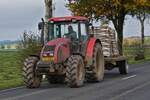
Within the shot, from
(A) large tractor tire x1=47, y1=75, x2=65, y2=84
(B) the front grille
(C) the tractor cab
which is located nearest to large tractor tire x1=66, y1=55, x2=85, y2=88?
(B) the front grille

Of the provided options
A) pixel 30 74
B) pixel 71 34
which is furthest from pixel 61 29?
pixel 30 74

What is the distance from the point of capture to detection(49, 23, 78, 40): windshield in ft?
72.6

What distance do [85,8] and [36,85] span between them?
2621cm

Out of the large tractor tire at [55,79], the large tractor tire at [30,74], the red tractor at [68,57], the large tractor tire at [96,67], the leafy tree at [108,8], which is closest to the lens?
the red tractor at [68,57]

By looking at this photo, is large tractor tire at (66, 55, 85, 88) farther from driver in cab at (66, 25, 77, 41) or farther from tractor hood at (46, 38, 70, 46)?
driver in cab at (66, 25, 77, 41)

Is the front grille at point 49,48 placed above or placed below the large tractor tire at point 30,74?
above

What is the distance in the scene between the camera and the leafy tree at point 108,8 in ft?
149

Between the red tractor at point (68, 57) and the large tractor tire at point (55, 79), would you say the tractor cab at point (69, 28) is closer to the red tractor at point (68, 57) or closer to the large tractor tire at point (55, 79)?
the red tractor at point (68, 57)

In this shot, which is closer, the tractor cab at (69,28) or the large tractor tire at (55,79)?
the tractor cab at (69,28)

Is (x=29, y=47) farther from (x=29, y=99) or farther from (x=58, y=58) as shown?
(x=29, y=99)

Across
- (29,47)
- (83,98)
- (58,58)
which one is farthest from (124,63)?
(83,98)

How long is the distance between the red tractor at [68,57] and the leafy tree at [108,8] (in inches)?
883

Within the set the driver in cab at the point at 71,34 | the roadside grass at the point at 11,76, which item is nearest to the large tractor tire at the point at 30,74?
the roadside grass at the point at 11,76

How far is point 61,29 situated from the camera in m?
22.5
